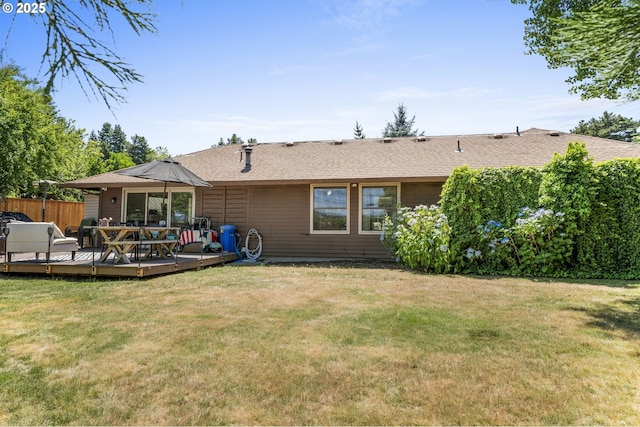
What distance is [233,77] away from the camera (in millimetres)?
8055

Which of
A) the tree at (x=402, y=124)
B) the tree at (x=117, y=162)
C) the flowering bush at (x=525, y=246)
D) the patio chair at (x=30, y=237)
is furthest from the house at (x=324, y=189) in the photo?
the tree at (x=117, y=162)

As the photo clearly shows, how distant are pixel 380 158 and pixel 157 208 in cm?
677

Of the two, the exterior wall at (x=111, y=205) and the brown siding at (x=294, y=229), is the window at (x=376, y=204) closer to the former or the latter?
the brown siding at (x=294, y=229)

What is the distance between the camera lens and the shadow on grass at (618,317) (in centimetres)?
360

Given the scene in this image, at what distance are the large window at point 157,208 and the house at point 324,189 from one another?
3cm

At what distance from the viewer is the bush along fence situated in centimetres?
684

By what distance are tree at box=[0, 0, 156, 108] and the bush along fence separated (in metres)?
6.16

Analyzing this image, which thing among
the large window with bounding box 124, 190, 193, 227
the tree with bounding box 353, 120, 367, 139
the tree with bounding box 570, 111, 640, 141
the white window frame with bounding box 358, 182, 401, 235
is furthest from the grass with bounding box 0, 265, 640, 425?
the tree with bounding box 570, 111, 640, 141

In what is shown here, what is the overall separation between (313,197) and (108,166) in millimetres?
33434

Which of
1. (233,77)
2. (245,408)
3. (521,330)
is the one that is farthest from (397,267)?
(245,408)

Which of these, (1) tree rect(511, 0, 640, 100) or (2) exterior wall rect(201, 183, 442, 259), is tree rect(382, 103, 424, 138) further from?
(1) tree rect(511, 0, 640, 100)

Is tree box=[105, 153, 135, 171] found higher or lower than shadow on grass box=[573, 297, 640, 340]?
higher

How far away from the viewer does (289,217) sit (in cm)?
1030

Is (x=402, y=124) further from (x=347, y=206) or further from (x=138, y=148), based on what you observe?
(x=138, y=148)
